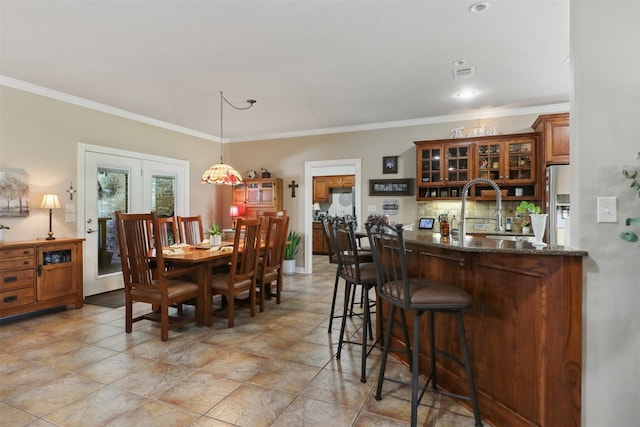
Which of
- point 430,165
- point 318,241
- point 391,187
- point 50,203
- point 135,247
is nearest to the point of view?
point 135,247

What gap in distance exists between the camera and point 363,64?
347cm

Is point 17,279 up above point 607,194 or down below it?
below

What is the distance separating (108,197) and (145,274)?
7.56 feet

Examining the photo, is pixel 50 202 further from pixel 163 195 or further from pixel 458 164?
pixel 458 164

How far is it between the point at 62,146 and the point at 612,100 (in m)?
5.36

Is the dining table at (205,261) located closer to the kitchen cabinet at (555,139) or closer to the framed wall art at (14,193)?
the framed wall art at (14,193)

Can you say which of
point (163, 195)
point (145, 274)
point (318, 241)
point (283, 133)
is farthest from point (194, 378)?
point (318, 241)

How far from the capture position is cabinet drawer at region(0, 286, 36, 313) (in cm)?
349

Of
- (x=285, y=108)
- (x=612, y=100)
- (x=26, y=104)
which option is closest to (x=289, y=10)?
(x=612, y=100)

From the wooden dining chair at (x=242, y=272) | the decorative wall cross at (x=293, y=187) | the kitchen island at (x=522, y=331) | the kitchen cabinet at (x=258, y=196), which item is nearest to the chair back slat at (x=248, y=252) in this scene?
the wooden dining chair at (x=242, y=272)

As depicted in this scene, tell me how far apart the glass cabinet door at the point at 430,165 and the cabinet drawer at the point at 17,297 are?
505cm

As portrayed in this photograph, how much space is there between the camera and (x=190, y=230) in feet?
15.8

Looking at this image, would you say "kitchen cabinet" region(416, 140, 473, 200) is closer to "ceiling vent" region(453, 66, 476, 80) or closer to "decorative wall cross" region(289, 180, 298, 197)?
"ceiling vent" region(453, 66, 476, 80)

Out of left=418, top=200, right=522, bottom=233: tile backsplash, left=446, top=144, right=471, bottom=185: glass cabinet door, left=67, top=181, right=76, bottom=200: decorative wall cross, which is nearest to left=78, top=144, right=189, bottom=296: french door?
left=67, top=181, right=76, bottom=200: decorative wall cross
